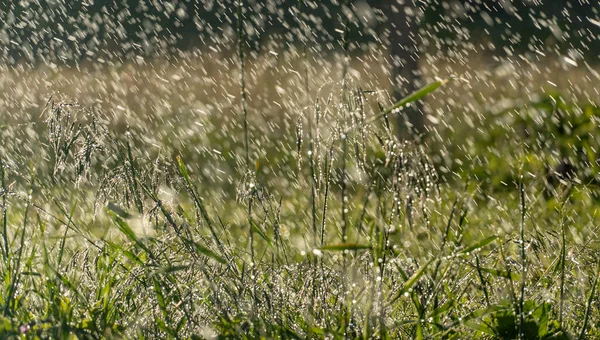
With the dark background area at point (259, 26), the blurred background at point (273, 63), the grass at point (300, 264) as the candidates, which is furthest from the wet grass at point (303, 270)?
the dark background area at point (259, 26)

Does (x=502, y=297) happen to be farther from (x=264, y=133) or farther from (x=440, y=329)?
(x=264, y=133)

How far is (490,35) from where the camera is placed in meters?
13.0

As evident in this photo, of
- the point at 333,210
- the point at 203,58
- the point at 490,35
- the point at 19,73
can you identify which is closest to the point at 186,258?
the point at 333,210

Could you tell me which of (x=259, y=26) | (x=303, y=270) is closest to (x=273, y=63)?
(x=259, y=26)

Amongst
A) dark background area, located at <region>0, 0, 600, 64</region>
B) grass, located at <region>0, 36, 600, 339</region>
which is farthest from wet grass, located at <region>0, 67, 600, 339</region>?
dark background area, located at <region>0, 0, 600, 64</region>

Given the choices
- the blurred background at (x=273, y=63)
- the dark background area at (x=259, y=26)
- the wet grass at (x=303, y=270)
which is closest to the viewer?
the wet grass at (x=303, y=270)

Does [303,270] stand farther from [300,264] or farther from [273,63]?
[273,63]

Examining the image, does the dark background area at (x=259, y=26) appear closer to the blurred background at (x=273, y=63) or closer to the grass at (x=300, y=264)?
the blurred background at (x=273, y=63)

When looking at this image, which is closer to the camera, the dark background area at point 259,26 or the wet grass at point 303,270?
the wet grass at point 303,270

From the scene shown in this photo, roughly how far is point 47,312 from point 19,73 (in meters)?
14.5

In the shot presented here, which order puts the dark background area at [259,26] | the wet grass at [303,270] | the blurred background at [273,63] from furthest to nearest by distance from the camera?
the dark background area at [259,26]
the blurred background at [273,63]
the wet grass at [303,270]

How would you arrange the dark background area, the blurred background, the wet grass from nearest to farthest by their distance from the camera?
the wet grass → the blurred background → the dark background area

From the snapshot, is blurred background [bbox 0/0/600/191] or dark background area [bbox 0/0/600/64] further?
dark background area [bbox 0/0/600/64]

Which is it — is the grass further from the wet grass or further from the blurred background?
the blurred background
